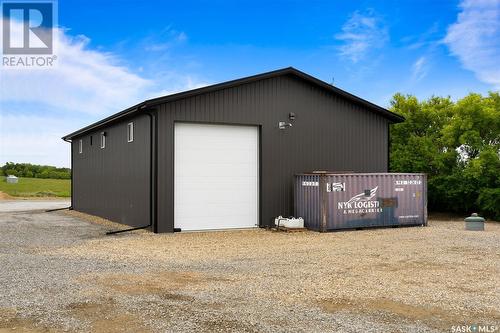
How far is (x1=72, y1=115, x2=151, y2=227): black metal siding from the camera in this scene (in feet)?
51.3

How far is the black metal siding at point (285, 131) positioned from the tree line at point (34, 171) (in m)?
51.0

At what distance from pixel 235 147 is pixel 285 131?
6.20ft

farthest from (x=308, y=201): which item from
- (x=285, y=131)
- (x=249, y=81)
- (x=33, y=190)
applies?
(x=33, y=190)

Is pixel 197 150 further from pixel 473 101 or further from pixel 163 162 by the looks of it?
pixel 473 101

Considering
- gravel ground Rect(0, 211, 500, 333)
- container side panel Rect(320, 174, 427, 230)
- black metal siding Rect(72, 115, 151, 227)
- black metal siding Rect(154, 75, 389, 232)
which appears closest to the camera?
gravel ground Rect(0, 211, 500, 333)

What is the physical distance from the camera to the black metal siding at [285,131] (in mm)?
14852

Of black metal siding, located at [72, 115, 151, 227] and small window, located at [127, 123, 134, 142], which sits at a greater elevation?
small window, located at [127, 123, 134, 142]

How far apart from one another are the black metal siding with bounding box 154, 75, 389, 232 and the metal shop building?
0.11 ft

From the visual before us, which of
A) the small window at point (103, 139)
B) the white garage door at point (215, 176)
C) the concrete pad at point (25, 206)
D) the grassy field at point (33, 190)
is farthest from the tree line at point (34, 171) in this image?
the white garage door at point (215, 176)

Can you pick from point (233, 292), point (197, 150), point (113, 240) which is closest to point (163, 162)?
point (197, 150)

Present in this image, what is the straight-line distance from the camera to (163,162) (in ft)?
48.4

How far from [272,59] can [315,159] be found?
7346mm

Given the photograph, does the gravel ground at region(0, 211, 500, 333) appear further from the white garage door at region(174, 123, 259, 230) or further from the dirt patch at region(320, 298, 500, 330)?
the white garage door at region(174, 123, 259, 230)

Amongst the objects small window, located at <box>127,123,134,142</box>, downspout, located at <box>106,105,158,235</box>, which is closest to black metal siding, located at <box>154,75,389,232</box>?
downspout, located at <box>106,105,158,235</box>
